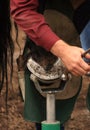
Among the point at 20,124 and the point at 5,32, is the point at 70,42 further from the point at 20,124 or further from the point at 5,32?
the point at 20,124

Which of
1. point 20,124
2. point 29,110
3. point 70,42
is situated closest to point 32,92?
point 29,110

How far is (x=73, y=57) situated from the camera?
94cm

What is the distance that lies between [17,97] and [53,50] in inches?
47.7

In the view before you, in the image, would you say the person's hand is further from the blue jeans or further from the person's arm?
the blue jeans

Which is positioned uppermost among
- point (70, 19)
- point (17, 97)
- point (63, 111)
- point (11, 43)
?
point (70, 19)

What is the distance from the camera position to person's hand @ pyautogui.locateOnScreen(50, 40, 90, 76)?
938 millimetres

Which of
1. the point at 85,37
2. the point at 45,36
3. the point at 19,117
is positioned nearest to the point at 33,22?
the point at 45,36

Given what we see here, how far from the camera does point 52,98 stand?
104cm

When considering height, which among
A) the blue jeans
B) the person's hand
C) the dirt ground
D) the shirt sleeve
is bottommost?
the dirt ground

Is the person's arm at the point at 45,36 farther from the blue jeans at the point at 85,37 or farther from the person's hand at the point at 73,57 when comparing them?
the blue jeans at the point at 85,37

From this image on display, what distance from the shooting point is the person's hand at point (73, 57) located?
0.94m

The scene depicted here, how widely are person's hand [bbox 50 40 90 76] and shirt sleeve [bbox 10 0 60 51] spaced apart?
2 centimetres

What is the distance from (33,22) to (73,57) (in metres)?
0.12

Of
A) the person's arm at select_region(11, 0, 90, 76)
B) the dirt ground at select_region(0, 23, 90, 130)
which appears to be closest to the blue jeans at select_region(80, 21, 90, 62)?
the person's arm at select_region(11, 0, 90, 76)
